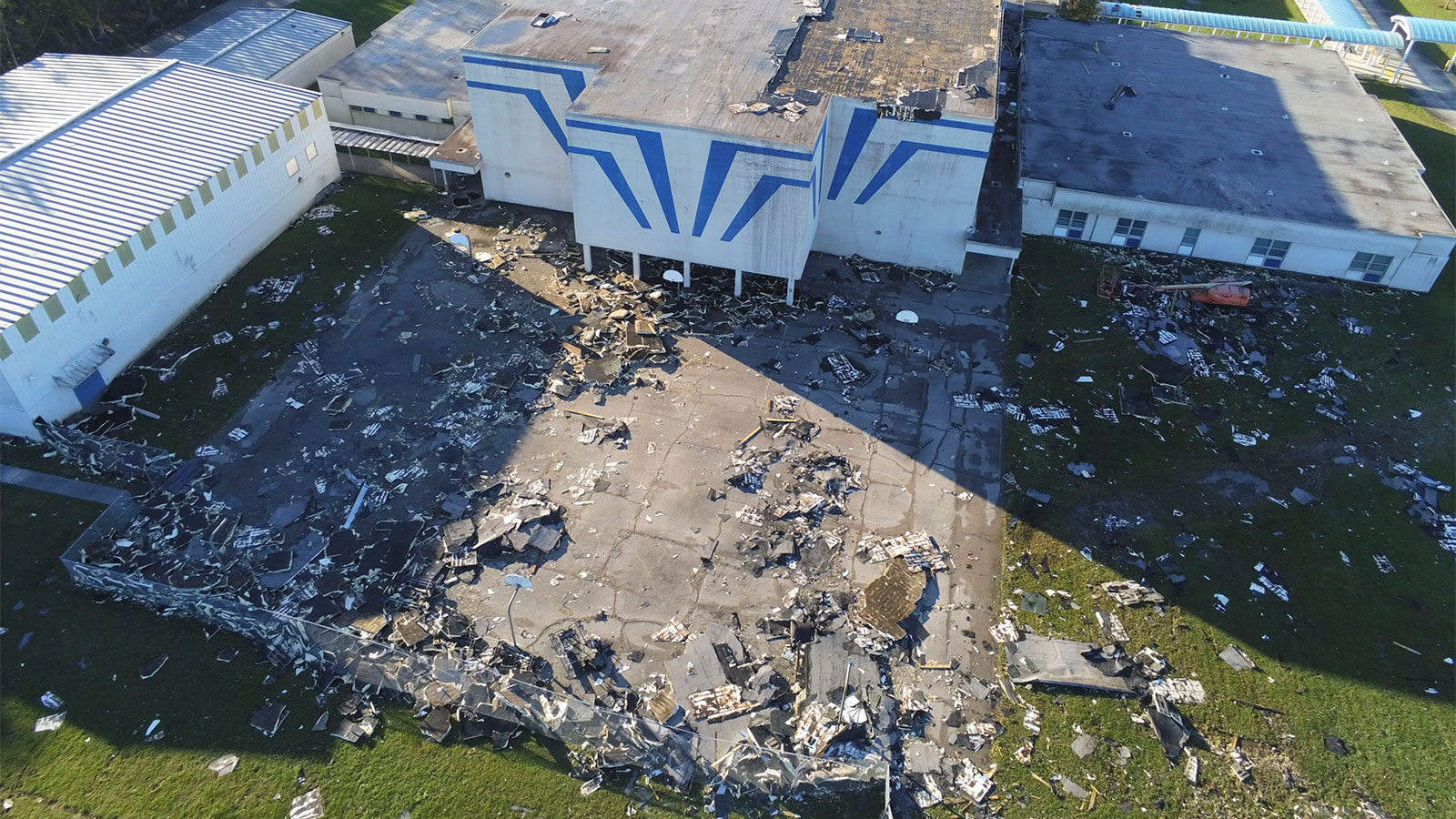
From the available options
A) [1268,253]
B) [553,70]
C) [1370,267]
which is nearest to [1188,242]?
[1268,253]

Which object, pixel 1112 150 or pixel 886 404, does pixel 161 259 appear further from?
pixel 1112 150

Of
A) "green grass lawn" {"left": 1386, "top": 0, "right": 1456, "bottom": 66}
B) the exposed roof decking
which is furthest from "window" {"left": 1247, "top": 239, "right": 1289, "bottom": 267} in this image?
"green grass lawn" {"left": 1386, "top": 0, "right": 1456, "bottom": 66}

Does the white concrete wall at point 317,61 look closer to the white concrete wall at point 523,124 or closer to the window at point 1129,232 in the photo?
the white concrete wall at point 523,124

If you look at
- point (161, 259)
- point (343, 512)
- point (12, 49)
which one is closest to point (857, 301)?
point (343, 512)

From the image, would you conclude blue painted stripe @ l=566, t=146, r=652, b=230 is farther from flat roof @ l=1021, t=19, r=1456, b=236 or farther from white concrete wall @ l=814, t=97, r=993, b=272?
flat roof @ l=1021, t=19, r=1456, b=236

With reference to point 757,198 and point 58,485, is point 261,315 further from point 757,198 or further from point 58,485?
point 757,198

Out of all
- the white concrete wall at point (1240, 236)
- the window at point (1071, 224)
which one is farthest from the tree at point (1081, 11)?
the white concrete wall at point (1240, 236)
